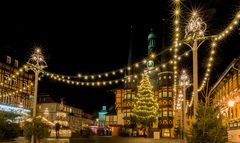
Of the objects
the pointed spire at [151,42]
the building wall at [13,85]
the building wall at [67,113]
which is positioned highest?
the pointed spire at [151,42]

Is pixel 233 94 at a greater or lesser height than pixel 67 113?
greater

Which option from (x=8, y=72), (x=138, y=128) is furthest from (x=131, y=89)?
(x=8, y=72)

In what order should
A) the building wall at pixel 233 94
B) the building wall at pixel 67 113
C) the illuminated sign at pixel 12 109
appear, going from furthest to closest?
the building wall at pixel 67 113
the illuminated sign at pixel 12 109
the building wall at pixel 233 94

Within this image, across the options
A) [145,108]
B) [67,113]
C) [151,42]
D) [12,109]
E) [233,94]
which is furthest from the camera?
[67,113]

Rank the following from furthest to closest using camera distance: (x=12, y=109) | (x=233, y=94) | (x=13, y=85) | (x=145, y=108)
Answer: (x=145, y=108), (x=13, y=85), (x=12, y=109), (x=233, y=94)

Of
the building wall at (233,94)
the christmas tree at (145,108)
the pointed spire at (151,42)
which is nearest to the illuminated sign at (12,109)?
the christmas tree at (145,108)

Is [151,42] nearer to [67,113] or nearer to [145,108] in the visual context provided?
[145,108]

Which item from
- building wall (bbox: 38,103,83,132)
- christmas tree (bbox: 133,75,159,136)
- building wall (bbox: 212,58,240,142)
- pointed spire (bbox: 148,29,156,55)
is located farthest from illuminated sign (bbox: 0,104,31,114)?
pointed spire (bbox: 148,29,156,55)

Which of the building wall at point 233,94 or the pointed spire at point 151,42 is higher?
the pointed spire at point 151,42

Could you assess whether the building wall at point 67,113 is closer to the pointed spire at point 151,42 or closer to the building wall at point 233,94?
the pointed spire at point 151,42

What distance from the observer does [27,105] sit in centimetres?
6606

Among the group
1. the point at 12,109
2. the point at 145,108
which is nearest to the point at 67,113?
the point at 12,109

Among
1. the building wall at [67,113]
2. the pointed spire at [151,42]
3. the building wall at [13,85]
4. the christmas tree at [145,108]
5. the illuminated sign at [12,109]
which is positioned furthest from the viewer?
the building wall at [67,113]

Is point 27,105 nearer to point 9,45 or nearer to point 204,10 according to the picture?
point 9,45
